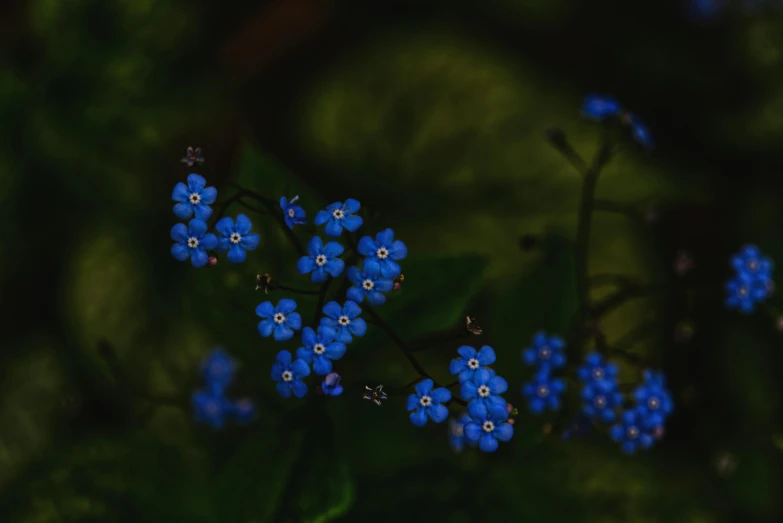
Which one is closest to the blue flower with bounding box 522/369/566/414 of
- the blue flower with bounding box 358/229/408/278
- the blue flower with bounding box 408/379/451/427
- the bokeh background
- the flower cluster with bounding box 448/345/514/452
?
the bokeh background

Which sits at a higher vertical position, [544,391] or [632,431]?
[544,391]

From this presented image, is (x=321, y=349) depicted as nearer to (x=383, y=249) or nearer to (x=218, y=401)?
(x=383, y=249)

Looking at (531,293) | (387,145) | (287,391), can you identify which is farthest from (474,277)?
(387,145)

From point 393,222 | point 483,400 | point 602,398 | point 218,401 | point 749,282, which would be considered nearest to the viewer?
point 483,400

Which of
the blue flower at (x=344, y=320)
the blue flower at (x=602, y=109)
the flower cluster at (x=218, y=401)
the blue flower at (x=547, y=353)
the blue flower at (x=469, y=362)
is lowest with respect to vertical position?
the flower cluster at (x=218, y=401)

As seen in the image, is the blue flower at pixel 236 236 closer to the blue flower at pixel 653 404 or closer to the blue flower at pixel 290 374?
the blue flower at pixel 290 374

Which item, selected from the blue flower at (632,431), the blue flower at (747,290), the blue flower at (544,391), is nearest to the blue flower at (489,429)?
the blue flower at (544,391)

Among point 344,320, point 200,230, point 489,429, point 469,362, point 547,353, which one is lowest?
point 547,353

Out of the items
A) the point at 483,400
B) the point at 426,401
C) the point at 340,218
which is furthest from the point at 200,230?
the point at 483,400
